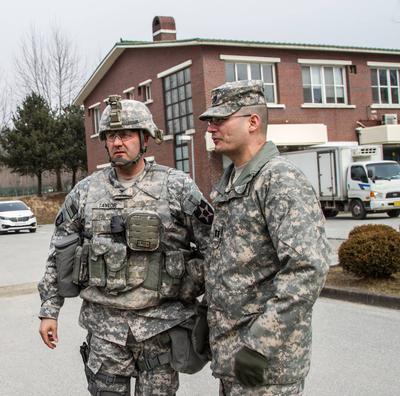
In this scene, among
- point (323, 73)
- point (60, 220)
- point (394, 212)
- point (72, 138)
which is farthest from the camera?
point (72, 138)

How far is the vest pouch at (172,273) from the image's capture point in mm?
2918

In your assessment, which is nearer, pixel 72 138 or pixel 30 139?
pixel 30 139

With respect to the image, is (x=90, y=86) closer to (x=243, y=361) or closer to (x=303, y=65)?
Answer: (x=303, y=65)

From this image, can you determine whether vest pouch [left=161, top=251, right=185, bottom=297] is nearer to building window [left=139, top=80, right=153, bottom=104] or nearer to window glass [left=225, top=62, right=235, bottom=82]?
window glass [left=225, top=62, right=235, bottom=82]

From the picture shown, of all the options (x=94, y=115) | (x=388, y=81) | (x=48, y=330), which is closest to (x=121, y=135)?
(x=48, y=330)

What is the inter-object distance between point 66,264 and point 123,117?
81 cm

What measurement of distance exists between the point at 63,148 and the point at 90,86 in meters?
8.12

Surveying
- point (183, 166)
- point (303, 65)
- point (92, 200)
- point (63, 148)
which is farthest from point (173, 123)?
point (92, 200)

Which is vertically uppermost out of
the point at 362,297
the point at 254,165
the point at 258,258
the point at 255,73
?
the point at 255,73

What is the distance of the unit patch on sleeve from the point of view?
9.69ft

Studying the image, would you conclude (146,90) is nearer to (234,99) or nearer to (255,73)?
(255,73)

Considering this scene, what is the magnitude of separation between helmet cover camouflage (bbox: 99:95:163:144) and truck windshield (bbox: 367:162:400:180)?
16.9 meters

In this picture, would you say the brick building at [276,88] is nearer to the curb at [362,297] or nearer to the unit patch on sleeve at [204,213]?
the curb at [362,297]

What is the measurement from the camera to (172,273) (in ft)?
9.56
